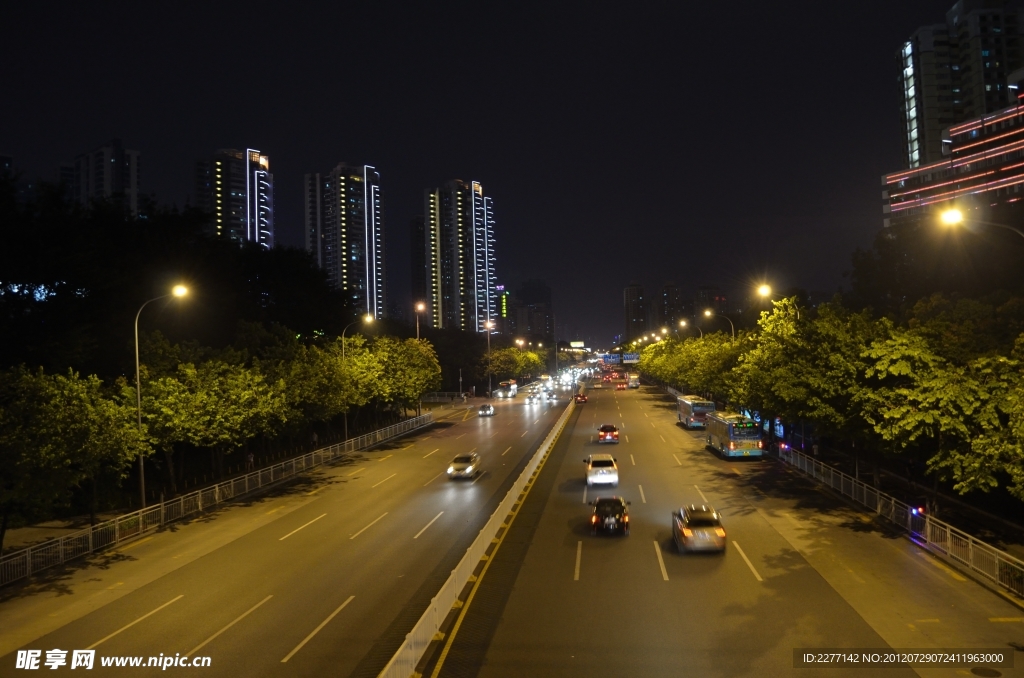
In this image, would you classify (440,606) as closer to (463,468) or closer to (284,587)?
(284,587)

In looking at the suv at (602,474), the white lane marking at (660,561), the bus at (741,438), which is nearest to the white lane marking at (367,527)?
the suv at (602,474)

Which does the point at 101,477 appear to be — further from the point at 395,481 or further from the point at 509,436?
the point at 509,436

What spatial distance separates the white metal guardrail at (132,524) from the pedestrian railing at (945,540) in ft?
80.0

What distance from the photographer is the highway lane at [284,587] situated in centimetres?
1401

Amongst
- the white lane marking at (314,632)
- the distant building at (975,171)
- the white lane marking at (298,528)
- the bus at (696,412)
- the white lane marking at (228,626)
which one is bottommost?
the white lane marking at (298,528)

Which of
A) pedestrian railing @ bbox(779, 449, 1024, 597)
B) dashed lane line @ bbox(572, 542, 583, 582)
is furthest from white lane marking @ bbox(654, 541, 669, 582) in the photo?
pedestrian railing @ bbox(779, 449, 1024, 597)

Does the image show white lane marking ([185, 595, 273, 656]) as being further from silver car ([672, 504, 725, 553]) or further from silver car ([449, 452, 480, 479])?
silver car ([449, 452, 480, 479])

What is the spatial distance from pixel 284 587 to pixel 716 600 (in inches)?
404

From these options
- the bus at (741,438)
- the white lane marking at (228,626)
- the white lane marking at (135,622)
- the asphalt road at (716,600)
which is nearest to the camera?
the asphalt road at (716,600)

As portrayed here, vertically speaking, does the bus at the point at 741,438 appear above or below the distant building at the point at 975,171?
below

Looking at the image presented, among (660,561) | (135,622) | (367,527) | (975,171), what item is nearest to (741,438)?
(660,561)

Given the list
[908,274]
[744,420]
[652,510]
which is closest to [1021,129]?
[908,274]

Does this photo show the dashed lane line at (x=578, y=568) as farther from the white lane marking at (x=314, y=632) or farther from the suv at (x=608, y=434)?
the suv at (x=608, y=434)

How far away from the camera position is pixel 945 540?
19.4 m
